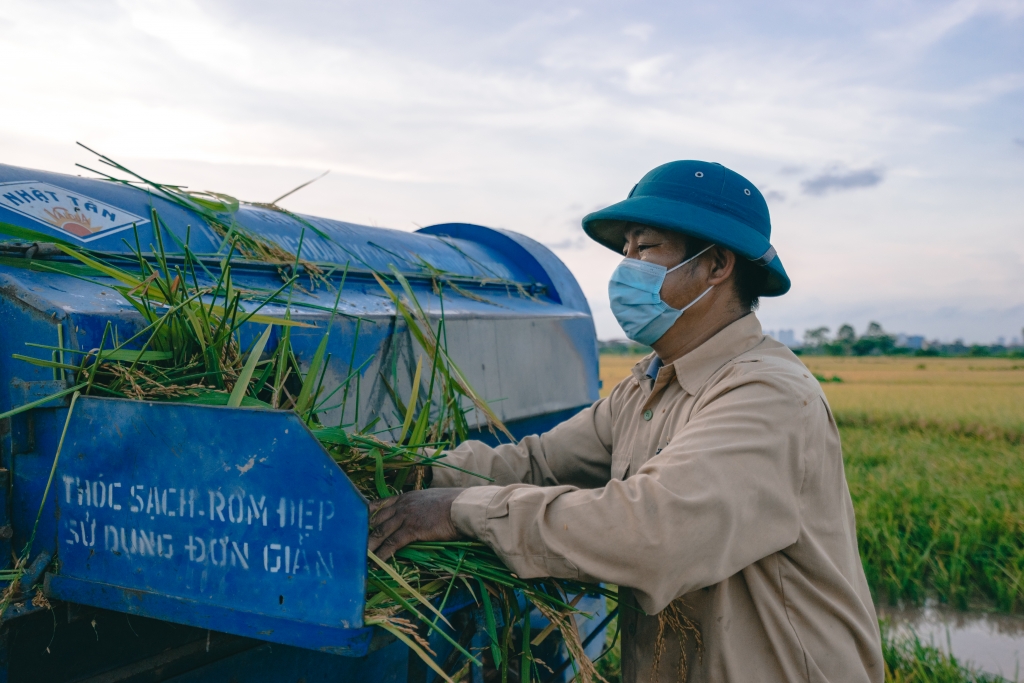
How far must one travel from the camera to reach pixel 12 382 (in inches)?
68.7

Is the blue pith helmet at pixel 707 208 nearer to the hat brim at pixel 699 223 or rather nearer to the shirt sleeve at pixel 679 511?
the hat brim at pixel 699 223

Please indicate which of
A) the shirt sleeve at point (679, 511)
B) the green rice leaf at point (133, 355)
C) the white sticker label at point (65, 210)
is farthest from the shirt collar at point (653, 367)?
the white sticker label at point (65, 210)

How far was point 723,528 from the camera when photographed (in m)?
1.60

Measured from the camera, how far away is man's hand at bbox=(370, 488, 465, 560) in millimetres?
1657

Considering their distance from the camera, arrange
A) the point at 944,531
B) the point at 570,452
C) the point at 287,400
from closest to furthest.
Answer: the point at 287,400, the point at 570,452, the point at 944,531

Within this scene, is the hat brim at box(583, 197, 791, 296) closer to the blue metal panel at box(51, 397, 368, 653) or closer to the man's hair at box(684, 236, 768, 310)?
the man's hair at box(684, 236, 768, 310)

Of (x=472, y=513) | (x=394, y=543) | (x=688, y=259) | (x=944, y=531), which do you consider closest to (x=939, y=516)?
(x=944, y=531)

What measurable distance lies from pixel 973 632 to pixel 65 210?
584 cm

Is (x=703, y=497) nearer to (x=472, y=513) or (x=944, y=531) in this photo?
(x=472, y=513)

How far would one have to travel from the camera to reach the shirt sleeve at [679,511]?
5.17 feet

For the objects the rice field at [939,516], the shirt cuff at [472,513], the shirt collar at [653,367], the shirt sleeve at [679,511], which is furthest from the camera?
the rice field at [939,516]

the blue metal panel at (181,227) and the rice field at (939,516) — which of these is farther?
the rice field at (939,516)

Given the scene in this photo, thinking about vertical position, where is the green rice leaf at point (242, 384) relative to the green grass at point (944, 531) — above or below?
above

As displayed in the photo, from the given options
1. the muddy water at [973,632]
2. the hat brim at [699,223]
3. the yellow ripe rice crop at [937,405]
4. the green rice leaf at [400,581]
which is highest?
the hat brim at [699,223]
